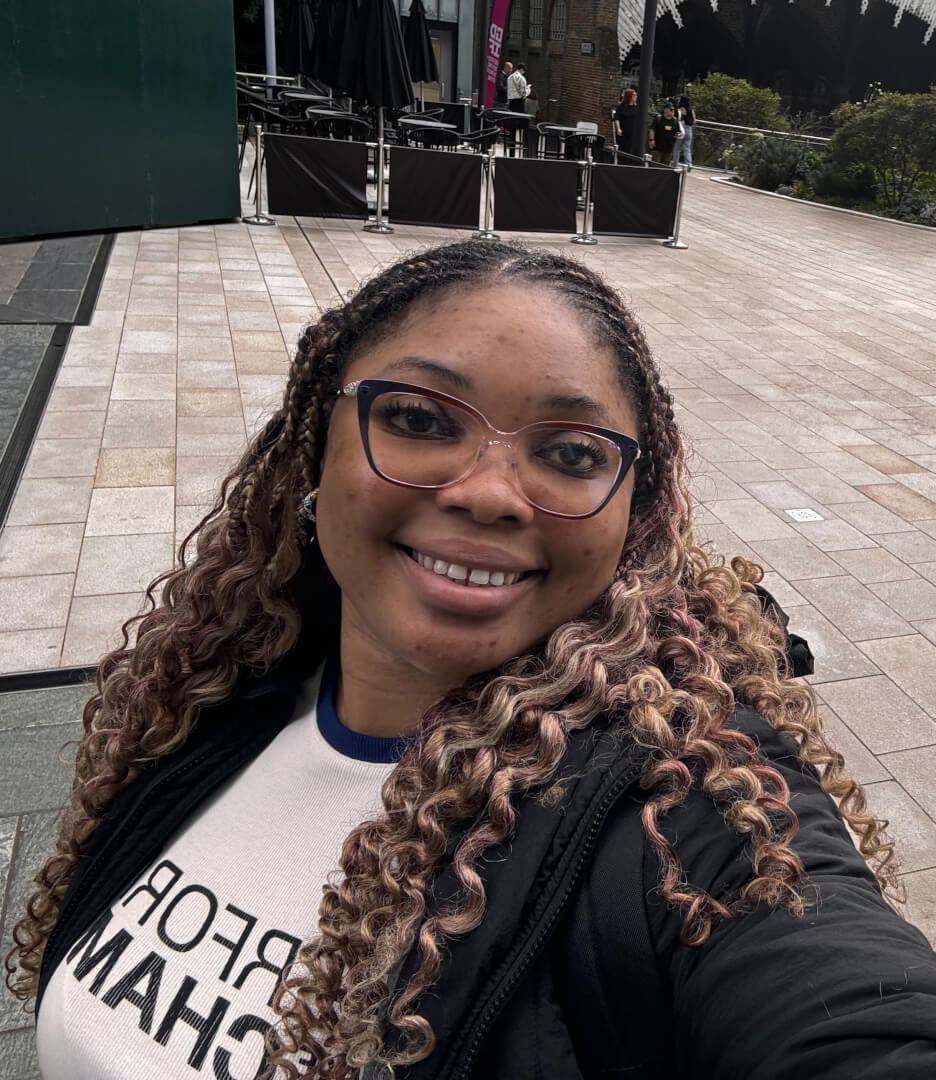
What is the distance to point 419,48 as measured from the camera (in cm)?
1736

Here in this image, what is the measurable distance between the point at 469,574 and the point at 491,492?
0.12 m

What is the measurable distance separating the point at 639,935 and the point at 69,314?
8.05 metres

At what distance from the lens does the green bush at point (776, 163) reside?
19844 mm

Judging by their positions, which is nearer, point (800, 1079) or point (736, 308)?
point (800, 1079)

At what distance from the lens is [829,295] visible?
10.9 m

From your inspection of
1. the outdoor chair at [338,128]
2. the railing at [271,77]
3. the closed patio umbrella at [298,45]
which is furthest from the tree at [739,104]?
the outdoor chair at [338,128]

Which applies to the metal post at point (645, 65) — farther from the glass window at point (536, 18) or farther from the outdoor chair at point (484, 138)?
the glass window at point (536, 18)

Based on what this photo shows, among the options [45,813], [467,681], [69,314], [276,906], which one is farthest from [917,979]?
[69,314]

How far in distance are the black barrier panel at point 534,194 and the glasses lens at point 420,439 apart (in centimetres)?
1119

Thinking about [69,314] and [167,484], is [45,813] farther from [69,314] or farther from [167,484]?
[69,314]

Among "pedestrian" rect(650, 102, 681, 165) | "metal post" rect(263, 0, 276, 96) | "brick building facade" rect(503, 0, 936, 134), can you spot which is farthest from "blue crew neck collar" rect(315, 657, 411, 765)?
"brick building facade" rect(503, 0, 936, 134)

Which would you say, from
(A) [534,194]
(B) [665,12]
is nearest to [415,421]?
(A) [534,194]

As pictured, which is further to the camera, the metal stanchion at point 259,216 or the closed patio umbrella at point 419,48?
the closed patio umbrella at point 419,48

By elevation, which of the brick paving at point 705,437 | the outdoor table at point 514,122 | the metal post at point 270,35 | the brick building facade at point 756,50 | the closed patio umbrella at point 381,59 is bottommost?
the brick paving at point 705,437
